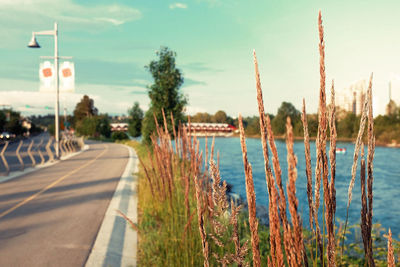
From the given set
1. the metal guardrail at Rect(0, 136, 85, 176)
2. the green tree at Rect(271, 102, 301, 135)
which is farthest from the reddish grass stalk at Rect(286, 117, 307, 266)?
the metal guardrail at Rect(0, 136, 85, 176)

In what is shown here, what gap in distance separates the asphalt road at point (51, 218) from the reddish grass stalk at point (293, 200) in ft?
17.0

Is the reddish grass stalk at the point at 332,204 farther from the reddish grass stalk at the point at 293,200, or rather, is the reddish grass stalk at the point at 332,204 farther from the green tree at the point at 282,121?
the green tree at the point at 282,121

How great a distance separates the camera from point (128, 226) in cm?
759

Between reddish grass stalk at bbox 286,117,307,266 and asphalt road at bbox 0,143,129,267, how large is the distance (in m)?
5.18

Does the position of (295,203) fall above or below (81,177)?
above

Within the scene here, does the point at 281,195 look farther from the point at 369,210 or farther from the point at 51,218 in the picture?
the point at 51,218

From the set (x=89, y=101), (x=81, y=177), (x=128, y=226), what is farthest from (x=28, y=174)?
(x=89, y=101)

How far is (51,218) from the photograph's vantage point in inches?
330

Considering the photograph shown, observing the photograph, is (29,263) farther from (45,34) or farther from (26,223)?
(45,34)

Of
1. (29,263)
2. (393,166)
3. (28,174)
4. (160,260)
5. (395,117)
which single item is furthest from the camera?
(395,117)

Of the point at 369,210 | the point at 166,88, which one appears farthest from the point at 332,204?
the point at 166,88

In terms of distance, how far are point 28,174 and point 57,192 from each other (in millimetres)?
6117

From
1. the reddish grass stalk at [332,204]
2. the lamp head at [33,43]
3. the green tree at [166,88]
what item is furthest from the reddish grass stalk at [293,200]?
the lamp head at [33,43]

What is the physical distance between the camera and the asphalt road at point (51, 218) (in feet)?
19.6
